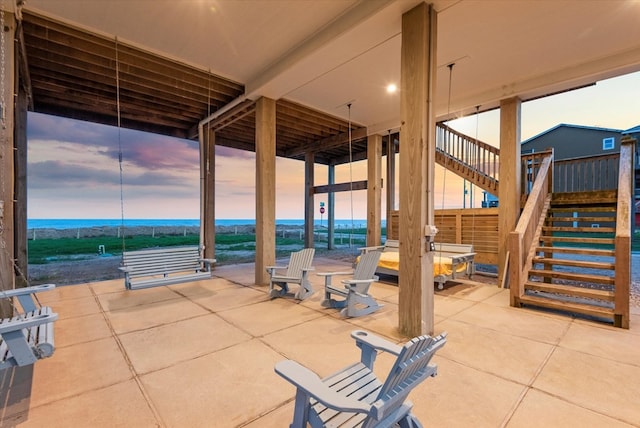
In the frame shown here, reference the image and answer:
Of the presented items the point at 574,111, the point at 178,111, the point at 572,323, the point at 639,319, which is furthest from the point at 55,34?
the point at 574,111

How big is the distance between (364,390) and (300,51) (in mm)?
3934

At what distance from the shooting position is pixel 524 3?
289 cm

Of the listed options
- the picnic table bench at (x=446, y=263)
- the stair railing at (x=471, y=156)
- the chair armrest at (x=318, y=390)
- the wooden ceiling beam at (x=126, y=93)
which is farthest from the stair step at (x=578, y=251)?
the wooden ceiling beam at (x=126, y=93)

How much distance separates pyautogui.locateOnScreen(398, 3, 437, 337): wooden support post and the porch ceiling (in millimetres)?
327

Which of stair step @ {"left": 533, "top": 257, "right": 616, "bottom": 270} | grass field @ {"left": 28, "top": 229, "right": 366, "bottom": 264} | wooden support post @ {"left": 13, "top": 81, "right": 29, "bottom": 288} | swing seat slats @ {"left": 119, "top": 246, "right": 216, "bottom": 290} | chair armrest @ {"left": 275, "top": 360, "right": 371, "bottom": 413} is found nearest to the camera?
chair armrest @ {"left": 275, "top": 360, "right": 371, "bottom": 413}

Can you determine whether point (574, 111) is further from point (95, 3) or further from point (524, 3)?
point (95, 3)

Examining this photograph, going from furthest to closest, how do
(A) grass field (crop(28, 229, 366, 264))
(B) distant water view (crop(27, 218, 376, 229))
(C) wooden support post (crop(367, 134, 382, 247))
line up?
(B) distant water view (crop(27, 218, 376, 229))
(A) grass field (crop(28, 229, 366, 264))
(C) wooden support post (crop(367, 134, 382, 247))

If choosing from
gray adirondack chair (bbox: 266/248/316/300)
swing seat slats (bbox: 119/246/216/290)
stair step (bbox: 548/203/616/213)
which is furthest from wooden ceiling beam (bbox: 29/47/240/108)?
stair step (bbox: 548/203/616/213)

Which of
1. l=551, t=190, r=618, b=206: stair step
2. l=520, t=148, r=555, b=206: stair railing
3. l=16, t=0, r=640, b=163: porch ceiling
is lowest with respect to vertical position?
l=551, t=190, r=618, b=206: stair step

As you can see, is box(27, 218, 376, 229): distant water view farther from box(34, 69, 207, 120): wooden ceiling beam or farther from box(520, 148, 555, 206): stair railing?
box(34, 69, 207, 120): wooden ceiling beam

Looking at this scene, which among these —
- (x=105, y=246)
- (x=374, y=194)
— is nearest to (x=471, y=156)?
(x=374, y=194)

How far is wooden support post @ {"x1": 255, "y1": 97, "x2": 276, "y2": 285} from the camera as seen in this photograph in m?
5.07

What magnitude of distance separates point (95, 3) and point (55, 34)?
125 cm

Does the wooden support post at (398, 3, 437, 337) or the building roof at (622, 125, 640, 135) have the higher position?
the building roof at (622, 125, 640, 135)
